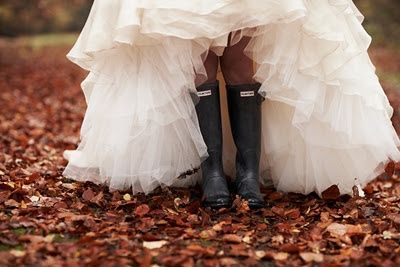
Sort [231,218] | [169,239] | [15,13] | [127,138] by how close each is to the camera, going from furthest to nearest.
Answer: [15,13]
[127,138]
[231,218]
[169,239]

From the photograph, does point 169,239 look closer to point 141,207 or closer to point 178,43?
point 141,207

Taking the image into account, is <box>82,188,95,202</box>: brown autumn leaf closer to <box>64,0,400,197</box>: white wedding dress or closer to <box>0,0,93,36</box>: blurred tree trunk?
<box>64,0,400,197</box>: white wedding dress

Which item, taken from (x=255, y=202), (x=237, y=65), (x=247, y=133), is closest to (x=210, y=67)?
(x=237, y=65)

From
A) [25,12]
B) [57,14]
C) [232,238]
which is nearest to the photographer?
[232,238]

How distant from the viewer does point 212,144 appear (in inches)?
102

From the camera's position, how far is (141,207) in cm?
243

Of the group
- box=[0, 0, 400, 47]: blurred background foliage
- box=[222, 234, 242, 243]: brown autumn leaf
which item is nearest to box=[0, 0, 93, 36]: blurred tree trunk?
box=[0, 0, 400, 47]: blurred background foliage

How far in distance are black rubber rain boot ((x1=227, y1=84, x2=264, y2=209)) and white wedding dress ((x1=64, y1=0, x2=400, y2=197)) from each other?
0.28 ft

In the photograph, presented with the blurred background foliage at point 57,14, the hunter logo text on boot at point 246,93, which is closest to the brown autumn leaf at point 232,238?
the hunter logo text on boot at point 246,93

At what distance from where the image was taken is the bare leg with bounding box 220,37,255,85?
8.46 feet

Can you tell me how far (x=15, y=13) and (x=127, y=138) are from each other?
358 inches

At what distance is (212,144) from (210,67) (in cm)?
34

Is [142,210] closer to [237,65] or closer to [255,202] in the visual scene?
[255,202]

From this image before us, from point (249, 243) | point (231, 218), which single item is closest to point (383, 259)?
point (249, 243)
